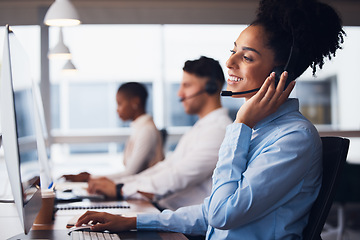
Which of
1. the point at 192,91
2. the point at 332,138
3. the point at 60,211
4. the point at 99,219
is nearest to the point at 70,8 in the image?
the point at 192,91

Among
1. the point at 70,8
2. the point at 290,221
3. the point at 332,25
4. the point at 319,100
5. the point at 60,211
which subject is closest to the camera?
the point at 290,221

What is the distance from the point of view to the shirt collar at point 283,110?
1.50m

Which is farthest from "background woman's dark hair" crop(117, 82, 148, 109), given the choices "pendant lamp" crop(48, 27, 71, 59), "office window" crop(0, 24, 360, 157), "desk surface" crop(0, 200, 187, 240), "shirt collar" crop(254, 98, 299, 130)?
"shirt collar" crop(254, 98, 299, 130)

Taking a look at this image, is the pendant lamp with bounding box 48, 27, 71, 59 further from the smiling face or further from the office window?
the smiling face

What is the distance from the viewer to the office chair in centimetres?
140

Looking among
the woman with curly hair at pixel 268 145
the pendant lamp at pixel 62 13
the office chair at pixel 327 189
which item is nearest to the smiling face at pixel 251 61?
the woman with curly hair at pixel 268 145

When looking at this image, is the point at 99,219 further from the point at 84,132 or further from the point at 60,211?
the point at 84,132

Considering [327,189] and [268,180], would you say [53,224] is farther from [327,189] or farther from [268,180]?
[327,189]

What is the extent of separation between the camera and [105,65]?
633 cm

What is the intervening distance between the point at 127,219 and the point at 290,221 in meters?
0.56

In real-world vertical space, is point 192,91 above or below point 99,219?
above

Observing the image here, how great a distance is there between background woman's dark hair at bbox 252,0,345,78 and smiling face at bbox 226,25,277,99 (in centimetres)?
3

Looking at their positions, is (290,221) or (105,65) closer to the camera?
(290,221)

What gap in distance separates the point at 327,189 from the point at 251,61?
0.47 m
